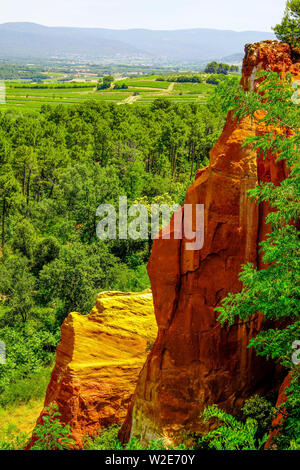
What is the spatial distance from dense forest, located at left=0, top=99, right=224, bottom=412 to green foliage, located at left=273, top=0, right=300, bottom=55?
21042mm

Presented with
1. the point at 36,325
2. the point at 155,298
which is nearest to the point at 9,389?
the point at 36,325

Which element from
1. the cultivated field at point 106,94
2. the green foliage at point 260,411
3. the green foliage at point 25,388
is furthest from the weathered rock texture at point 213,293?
the cultivated field at point 106,94

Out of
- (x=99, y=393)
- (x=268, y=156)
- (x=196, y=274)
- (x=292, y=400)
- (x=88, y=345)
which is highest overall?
(x=268, y=156)

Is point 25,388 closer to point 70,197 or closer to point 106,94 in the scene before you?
point 70,197

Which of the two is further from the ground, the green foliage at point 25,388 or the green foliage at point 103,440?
the green foliage at point 103,440

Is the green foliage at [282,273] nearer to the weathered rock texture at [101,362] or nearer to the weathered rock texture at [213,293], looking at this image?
the weathered rock texture at [213,293]

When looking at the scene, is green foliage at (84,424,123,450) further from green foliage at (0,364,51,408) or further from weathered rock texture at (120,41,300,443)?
green foliage at (0,364,51,408)

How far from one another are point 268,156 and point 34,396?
19.8m

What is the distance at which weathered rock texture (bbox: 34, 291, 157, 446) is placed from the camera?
55.1ft

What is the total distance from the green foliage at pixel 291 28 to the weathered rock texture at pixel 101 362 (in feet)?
42.4

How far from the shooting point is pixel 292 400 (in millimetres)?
9617

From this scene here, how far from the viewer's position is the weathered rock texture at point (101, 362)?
16797mm

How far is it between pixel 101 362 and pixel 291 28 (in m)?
15.8
